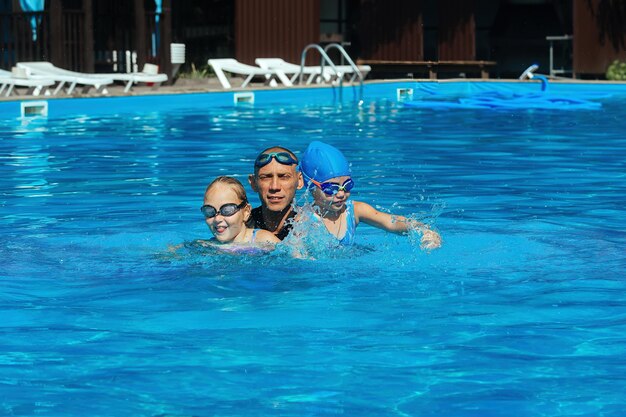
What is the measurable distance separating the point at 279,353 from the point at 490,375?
88 cm

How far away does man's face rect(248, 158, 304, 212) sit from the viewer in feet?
19.8

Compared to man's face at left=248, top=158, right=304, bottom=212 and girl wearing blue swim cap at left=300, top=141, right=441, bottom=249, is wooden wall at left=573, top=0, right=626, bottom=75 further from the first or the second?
man's face at left=248, top=158, right=304, bottom=212

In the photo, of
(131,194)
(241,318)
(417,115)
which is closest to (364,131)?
(417,115)

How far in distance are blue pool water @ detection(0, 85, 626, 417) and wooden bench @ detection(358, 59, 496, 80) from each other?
14873mm

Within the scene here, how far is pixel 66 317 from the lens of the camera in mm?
5422

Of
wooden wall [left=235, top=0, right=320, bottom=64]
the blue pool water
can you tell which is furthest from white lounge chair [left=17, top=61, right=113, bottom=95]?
the blue pool water

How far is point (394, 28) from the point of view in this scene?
87.2 ft

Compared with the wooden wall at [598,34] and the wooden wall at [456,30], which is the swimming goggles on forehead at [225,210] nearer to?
the wooden wall at [598,34]

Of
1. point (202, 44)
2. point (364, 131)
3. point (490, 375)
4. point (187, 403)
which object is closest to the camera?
point (187, 403)

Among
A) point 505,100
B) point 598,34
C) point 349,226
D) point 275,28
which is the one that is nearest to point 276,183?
point 349,226

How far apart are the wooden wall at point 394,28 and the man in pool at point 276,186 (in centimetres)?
2061

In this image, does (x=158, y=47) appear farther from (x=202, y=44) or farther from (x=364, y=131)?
(x=364, y=131)

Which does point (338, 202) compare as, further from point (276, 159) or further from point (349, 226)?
point (276, 159)

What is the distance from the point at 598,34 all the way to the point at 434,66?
12.2 ft
